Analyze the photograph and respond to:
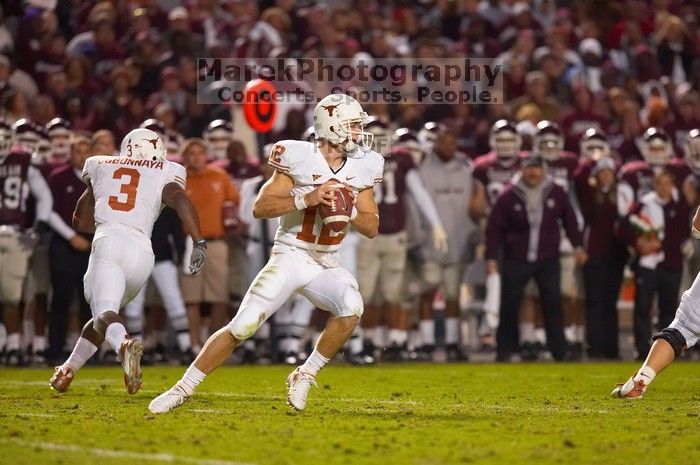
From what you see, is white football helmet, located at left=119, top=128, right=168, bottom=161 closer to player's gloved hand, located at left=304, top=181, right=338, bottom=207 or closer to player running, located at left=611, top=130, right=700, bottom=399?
player's gloved hand, located at left=304, top=181, right=338, bottom=207

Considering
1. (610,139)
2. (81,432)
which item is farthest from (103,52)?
(81,432)

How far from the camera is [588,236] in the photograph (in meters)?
13.4

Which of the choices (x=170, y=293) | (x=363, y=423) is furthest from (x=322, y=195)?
(x=170, y=293)

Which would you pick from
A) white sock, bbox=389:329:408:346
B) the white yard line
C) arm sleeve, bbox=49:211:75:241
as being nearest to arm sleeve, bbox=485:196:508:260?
white sock, bbox=389:329:408:346

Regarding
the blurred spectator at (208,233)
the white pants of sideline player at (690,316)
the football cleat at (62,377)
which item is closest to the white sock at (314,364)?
the football cleat at (62,377)

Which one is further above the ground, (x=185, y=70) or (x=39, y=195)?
(x=185, y=70)

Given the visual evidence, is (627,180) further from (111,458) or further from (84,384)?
(111,458)

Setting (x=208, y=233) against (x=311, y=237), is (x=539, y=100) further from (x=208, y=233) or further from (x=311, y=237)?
(x=311, y=237)

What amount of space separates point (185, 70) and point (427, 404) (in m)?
8.15

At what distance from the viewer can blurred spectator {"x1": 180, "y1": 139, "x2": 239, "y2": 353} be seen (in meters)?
12.7

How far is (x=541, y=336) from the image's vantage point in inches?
538

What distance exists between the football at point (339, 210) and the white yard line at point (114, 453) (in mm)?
1911

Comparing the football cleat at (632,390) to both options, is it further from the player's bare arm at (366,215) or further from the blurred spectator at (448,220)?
the blurred spectator at (448,220)

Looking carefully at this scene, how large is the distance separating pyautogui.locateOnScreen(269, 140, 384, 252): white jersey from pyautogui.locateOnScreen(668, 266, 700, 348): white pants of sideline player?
1997mm
